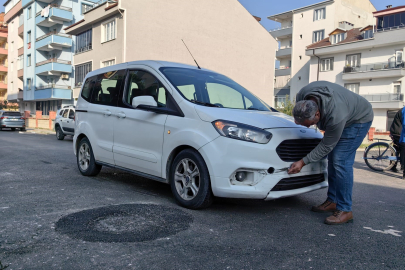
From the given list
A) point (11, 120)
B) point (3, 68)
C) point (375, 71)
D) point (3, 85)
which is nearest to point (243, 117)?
point (11, 120)

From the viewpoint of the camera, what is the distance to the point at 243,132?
4152mm

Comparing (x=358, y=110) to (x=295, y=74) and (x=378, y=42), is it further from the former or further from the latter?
(x=295, y=74)

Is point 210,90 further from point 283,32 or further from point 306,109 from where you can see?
point 283,32

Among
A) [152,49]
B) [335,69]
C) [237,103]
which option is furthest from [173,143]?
[335,69]

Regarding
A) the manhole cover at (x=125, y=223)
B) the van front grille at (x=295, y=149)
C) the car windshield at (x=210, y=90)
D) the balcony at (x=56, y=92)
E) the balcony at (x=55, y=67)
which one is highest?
the balcony at (x=55, y=67)

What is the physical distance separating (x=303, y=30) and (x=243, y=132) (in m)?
49.9

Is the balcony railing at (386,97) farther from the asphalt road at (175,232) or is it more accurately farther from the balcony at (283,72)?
the asphalt road at (175,232)

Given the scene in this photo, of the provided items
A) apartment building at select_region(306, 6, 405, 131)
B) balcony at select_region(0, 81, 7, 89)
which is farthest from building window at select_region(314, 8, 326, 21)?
balcony at select_region(0, 81, 7, 89)

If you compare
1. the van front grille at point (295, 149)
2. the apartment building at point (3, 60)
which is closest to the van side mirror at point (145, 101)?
the van front grille at point (295, 149)

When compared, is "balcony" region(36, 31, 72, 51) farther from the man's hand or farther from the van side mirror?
the man's hand

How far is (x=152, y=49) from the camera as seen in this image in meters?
25.8

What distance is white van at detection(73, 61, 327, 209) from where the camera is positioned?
4.14 metres

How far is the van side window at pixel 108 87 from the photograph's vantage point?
589 cm

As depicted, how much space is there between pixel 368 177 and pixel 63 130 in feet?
47.4
